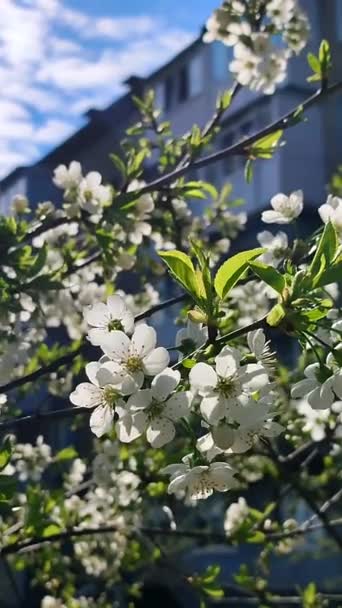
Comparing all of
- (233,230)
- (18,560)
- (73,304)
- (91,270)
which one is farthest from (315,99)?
(18,560)

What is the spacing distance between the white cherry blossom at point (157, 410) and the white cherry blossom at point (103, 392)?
2 centimetres

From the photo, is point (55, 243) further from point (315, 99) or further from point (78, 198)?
point (315, 99)

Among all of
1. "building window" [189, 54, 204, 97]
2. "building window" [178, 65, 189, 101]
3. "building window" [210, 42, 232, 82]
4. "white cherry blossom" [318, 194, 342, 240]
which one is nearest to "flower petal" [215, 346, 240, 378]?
"white cherry blossom" [318, 194, 342, 240]

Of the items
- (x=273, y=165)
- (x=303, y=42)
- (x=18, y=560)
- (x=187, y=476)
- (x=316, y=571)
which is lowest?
(x=316, y=571)

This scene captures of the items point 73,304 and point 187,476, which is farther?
point 73,304

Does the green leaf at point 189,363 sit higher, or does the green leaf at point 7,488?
the green leaf at point 189,363

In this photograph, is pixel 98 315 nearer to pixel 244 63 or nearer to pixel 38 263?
pixel 38 263

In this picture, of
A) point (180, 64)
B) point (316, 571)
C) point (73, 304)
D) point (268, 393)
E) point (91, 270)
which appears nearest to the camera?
point (268, 393)

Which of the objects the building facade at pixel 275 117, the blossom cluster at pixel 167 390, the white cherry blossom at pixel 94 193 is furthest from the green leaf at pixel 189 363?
the building facade at pixel 275 117

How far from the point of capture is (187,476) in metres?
1.49

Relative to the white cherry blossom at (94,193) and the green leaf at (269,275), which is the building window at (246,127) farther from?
the green leaf at (269,275)

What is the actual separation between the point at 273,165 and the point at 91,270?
485 inches

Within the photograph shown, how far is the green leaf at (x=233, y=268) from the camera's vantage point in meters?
1.37

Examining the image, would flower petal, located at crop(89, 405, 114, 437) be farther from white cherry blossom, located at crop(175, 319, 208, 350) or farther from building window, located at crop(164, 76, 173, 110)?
building window, located at crop(164, 76, 173, 110)
